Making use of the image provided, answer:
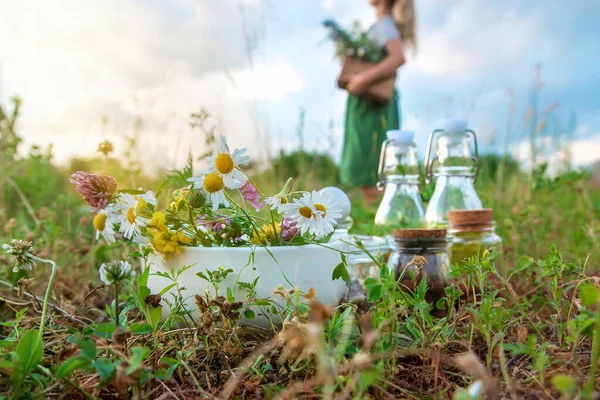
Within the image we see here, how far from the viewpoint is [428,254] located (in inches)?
46.3

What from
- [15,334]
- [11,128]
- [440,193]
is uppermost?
[11,128]

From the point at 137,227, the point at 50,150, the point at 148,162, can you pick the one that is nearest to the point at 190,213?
the point at 137,227

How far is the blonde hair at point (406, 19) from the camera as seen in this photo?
176 inches

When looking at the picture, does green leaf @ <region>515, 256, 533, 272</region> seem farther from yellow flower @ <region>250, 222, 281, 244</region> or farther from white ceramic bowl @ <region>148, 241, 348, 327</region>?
yellow flower @ <region>250, 222, 281, 244</region>

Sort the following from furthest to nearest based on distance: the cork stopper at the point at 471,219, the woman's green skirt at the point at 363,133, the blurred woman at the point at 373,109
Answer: the woman's green skirt at the point at 363,133 < the blurred woman at the point at 373,109 < the cork stopper at the point at 471,219

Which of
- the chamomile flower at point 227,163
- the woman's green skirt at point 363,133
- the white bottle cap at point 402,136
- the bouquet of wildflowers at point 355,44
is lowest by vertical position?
the chamomile flower at point 227,163

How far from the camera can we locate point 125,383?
61 centimetres

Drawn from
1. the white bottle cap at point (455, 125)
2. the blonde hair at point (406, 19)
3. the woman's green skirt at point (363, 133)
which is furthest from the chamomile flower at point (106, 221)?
the blonde hair at point (406, 19)

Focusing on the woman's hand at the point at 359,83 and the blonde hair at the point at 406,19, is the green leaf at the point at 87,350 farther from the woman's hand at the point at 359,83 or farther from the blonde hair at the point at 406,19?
the blonde hair at the point at 406,19

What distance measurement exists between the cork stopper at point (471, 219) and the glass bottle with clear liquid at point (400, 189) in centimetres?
18

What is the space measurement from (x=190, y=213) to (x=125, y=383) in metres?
0.40

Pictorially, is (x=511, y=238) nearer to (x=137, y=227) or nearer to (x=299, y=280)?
(x=299, y=280)

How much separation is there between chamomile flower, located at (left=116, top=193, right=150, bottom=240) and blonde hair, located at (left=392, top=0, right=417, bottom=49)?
13.2 feet

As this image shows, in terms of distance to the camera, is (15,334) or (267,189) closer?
(15,334)
